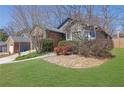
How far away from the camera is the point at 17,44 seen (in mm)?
6055

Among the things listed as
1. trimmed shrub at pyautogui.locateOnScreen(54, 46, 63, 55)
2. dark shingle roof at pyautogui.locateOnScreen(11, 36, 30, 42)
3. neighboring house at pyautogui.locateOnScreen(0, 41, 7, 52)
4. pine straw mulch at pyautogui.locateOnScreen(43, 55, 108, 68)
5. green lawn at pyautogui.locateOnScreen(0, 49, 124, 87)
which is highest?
dark shingle roof at pyautogui.locateOnScreen(11, 36, 30, 42)

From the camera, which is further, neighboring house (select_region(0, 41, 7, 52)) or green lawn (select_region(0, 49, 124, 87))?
neighboring house (select_region(0, 41, 7, 52))

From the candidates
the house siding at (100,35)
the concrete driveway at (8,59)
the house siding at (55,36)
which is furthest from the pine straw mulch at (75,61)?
the concrete driveway at (8,59)

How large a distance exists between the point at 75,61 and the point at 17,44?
1.15 metres

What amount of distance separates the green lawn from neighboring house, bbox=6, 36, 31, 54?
0.88ft

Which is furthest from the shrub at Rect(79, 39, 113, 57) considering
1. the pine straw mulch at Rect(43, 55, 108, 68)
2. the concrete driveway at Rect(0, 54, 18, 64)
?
the concrete driveway at Rect(0, 54, 18, 64)

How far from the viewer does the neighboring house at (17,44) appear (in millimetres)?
6020

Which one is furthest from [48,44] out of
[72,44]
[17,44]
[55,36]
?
[17,44]

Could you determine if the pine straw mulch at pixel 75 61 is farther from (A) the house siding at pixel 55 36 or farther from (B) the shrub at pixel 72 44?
(A) the house siding at pixel 55 36

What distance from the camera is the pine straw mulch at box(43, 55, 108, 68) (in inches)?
237

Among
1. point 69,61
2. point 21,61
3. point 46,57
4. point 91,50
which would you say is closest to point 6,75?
point 21,61

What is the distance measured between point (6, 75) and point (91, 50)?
66.3 inches

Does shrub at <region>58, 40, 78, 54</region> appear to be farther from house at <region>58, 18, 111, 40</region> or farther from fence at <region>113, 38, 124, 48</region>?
fence at <region>113, 38, 124, 48</region>

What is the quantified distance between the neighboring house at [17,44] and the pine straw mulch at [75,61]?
45 centimetres
